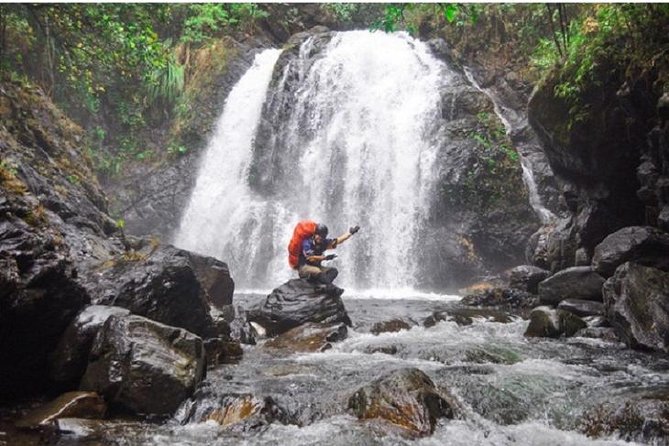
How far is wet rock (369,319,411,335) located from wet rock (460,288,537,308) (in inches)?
128

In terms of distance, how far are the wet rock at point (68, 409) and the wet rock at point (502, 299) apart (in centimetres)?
913

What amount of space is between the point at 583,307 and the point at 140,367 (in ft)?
24.3

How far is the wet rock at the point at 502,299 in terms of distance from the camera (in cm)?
1142

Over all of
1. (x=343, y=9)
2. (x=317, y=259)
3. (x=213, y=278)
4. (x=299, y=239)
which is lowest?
(x=213, y=278)

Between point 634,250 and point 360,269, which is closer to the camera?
point 634,250

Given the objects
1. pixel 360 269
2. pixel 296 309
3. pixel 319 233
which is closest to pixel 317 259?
pixel 319 233

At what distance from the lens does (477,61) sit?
70.3 ft

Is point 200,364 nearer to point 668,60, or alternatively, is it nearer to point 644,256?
point 644,256

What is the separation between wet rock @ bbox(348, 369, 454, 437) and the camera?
458cm

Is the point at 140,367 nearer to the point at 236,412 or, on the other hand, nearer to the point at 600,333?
the point at 236,412

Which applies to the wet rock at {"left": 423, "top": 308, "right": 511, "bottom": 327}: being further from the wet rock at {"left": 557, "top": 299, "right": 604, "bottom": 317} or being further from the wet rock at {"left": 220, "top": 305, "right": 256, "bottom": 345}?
the wet rock at {"left": 220, "top": 305, "right": 256, "bottom": 345}

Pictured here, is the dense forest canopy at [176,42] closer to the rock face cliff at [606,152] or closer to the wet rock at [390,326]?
the rock face cliff at [606,152]

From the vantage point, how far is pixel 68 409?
455 centimetres

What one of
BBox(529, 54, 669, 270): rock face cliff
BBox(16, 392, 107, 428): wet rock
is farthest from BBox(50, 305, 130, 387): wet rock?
BBox(529, 54, 669, 270): rock face cliff
